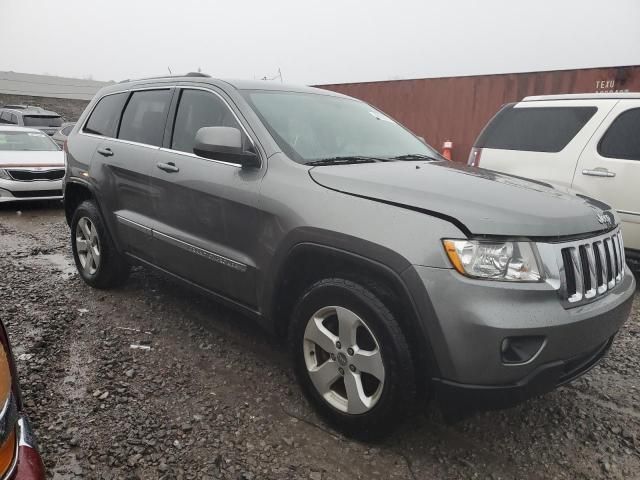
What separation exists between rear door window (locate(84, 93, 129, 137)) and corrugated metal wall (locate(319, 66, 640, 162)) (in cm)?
731

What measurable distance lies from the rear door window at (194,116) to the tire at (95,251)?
115cm

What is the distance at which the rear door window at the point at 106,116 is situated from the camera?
3971 mm

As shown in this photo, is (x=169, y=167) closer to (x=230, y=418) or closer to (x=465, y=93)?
(x=230, y=418)

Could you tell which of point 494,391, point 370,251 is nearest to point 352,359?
point 370,251

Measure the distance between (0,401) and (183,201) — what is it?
188 centimetres

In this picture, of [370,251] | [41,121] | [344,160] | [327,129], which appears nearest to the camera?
[370,251]

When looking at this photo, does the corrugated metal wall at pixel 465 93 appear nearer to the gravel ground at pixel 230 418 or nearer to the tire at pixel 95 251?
the gravel ground at pixel 230 418

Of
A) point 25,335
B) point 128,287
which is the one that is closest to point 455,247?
point 25,335

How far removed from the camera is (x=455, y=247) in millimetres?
1954

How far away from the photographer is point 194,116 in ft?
10.6

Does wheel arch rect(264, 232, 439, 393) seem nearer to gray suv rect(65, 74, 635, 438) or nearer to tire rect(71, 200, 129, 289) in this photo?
gray suv rect(65, 74, 635, 438)

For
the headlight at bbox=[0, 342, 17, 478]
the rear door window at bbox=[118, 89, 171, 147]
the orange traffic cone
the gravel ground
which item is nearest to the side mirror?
the rear door window at bbox=[118, 89, 171, 147]

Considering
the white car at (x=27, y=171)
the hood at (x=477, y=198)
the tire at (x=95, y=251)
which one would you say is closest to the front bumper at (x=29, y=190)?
the white car at (x=27, y=171)

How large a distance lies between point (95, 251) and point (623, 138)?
15.7ft
